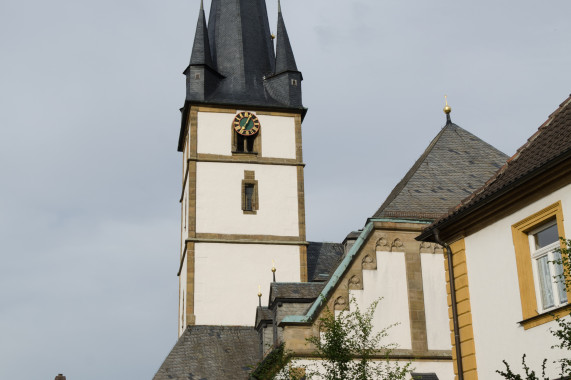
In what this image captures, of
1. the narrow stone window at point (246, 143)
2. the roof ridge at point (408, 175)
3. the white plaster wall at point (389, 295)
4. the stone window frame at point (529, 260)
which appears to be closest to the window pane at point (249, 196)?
the narrow stone window at point (246, 143)

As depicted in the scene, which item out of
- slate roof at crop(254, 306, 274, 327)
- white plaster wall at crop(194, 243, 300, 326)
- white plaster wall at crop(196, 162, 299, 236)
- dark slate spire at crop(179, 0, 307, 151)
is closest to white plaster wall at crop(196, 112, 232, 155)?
dark slate spire at crop(179, 0, 307, 151)

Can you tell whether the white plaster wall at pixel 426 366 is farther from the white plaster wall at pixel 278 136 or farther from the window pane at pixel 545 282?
the white plaster wall at pixel 278 136

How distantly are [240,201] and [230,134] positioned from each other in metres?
3.41

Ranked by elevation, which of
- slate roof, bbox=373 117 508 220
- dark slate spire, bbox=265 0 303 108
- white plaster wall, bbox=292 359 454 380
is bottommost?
white plaster wall, bbox=292 359 454 380

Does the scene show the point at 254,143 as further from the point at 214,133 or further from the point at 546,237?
the point at 546,237

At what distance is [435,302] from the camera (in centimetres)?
2166

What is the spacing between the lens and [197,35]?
45.8m

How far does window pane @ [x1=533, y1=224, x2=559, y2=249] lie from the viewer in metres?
14.3

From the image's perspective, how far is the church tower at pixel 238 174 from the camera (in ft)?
129

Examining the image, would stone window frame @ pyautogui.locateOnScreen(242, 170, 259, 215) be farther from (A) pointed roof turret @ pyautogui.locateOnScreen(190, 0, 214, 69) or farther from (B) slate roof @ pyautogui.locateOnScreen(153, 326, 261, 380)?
(A) pointed roof turret @ pyautogui.locateOnScreen(190, 0, 214, 69)

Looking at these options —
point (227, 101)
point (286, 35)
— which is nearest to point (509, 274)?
point (227, 101)

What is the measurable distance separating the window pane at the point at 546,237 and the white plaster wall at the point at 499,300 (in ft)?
1.17

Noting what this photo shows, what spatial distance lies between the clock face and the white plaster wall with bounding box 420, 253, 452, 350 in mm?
21596

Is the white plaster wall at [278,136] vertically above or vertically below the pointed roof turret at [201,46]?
below
